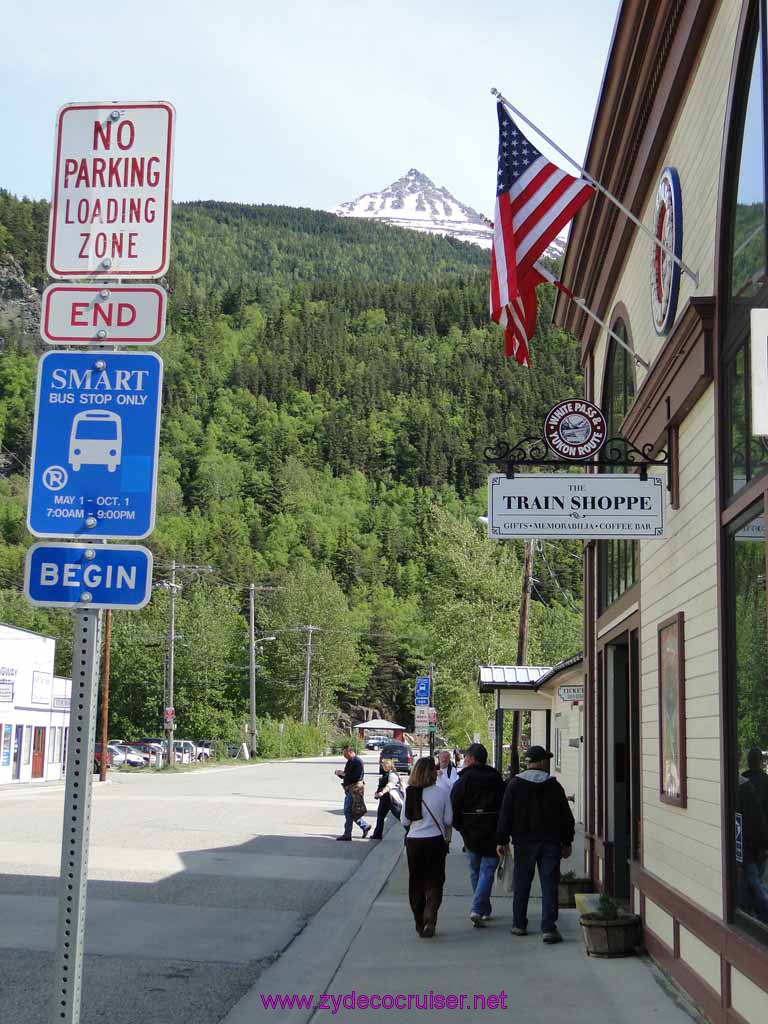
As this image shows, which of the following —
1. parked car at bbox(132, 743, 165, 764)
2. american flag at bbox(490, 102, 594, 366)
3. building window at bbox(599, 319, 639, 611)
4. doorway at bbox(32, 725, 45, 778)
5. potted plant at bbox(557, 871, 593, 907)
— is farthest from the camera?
parked car at bbox(132, 743, 165, 764)

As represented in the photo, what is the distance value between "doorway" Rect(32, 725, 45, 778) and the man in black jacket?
115ft

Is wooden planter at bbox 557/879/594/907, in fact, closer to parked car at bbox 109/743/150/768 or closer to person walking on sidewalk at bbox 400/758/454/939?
person walking on sidewalk at bbox 400/758/454/939

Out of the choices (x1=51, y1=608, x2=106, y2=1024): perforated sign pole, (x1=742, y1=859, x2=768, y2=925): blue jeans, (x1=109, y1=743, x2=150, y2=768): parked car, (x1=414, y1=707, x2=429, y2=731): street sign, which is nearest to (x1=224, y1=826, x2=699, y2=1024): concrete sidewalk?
(x1=742, y1=859, x2=768, y2=925): blue jeans

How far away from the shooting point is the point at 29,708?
43.4 metres

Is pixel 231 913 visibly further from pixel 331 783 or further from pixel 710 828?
pixel 331 783

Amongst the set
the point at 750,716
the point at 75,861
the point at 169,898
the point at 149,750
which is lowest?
the point at 149,750

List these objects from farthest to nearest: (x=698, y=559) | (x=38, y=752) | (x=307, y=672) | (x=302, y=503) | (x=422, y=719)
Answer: (x=302, y=503) < (x=307, y=672) < (x=38, y=752) < (x=422, y=719) < (x=698, y=559)

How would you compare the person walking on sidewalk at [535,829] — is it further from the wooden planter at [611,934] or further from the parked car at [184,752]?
the parked car at [184,752]

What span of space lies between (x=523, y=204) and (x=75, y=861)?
25.7ft

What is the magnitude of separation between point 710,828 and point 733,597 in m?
1.53

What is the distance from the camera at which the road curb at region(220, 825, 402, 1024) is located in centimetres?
798

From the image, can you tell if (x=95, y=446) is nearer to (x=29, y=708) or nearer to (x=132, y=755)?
(x=29, y=708)

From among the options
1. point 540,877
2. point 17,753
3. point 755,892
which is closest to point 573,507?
point 755,892

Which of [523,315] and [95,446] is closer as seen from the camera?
[95,446]
